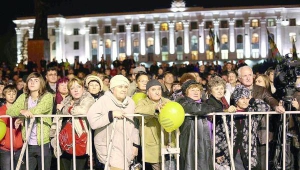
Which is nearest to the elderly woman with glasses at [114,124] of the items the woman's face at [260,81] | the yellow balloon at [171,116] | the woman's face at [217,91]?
the yellow balloon at [171,116]

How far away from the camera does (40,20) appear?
2412 cm

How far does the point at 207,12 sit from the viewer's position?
7794 cm

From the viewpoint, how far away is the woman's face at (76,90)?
737 centimetres

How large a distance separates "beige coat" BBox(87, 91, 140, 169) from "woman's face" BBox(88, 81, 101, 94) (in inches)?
39.7

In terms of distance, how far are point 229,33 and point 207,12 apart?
510 cm

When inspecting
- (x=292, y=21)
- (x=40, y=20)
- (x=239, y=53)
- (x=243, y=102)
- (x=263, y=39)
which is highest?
(x=292, y=21)

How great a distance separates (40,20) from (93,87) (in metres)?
17.5

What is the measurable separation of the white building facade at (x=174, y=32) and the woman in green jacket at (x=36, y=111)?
68128 millimetres

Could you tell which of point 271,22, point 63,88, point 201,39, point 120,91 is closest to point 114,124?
point 120,91

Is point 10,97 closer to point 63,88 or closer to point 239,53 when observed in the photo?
point 63,88

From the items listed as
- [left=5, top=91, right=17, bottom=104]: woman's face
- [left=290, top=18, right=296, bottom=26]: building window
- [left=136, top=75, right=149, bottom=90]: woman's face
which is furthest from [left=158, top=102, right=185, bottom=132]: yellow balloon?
[left=290, top=18, right=296, bottom=26]: building window

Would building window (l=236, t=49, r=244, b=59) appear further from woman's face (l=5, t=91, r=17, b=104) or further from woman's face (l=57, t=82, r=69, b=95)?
woman's face (l=5, t=91, r=17, b=104)

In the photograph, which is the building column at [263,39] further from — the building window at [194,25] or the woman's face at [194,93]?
the woman's face at [194,93]

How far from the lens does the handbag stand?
6910 millimetres
